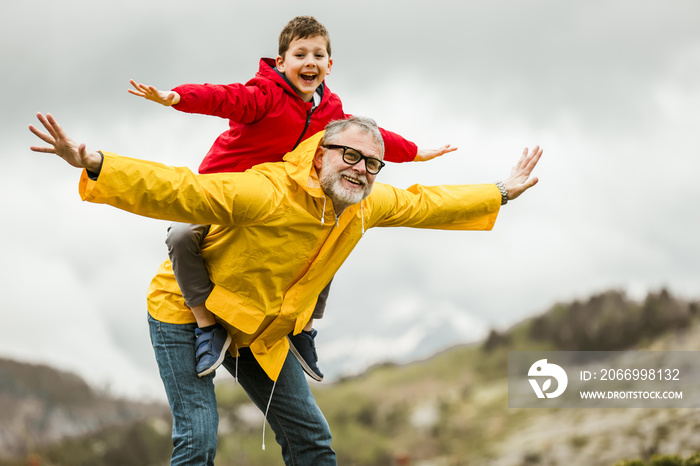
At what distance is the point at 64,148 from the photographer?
2.85m

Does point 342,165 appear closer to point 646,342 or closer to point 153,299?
point 153,299

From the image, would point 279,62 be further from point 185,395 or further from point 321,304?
point 185,395

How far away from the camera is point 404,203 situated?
165 inches

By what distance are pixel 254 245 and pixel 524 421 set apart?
35.5ft

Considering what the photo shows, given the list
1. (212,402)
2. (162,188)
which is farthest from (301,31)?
(212,402)

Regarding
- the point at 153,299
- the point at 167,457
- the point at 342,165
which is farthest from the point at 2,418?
the point at 342,165

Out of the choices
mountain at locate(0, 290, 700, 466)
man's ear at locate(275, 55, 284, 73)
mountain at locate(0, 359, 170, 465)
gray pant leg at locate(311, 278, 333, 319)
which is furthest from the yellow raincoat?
mountain at locate(0, 359, 170, 465)

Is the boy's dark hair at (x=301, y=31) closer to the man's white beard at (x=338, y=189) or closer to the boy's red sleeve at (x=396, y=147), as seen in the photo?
the boy's red sleeve at (x=396, y=147)

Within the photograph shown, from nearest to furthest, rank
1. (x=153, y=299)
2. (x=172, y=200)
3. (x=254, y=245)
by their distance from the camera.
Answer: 1. (x=172, y=200)
2. (x=254, y=245)
3. (x=153, y=299)

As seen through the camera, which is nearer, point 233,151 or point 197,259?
point 197,259

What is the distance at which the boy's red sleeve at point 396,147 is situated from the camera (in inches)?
184

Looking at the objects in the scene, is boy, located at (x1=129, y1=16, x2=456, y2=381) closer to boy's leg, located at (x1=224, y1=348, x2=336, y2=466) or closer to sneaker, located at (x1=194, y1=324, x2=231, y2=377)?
sneaker, located at (x1=194, y1=324, x2=231, y2=377)

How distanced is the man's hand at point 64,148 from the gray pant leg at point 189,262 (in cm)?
81

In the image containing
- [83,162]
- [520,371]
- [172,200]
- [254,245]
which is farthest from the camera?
[520,371]
